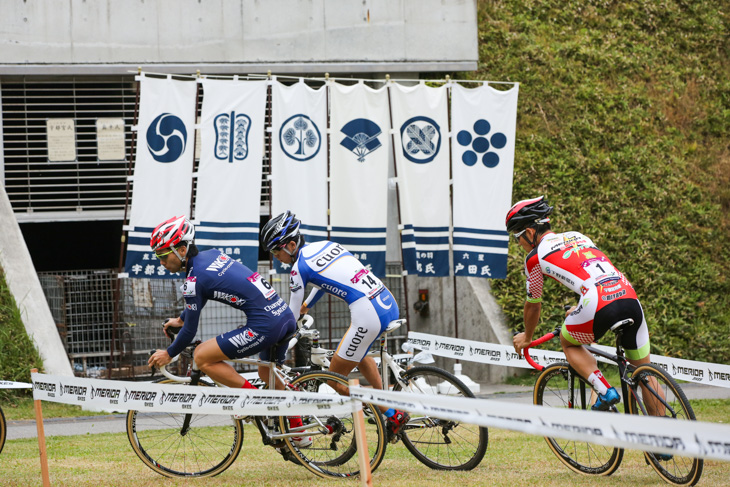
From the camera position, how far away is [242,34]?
17.1 meters

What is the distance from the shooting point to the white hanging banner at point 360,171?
44.5 ft

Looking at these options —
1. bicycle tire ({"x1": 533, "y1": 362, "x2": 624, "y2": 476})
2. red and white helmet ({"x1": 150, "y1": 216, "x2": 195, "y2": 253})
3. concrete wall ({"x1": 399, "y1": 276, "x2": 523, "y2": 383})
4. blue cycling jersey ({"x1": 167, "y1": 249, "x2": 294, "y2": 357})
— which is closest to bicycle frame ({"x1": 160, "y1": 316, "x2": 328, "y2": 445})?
blue cycling jersey ({"x1": 167, "y1": 249, "x2": 294, "y2": 357})

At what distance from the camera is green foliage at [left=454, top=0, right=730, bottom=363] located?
15.1 metres

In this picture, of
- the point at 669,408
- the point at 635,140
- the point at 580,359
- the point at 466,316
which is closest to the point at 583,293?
the point at 580,359

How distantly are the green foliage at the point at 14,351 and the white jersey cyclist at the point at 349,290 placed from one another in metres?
6.55

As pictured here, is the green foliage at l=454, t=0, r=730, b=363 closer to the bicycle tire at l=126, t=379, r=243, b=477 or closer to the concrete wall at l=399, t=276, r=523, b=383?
the concrete wall at l=399, t=276, r=523, b=383

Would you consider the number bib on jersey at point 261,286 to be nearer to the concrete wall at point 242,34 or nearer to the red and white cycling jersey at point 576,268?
the red and white cycling jersey at point 576,268

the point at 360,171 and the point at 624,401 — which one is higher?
the point at 360,171

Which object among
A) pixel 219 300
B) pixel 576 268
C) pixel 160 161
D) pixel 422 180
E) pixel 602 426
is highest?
pixel 160 161

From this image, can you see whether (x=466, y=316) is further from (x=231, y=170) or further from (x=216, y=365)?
(x=216, y=365)

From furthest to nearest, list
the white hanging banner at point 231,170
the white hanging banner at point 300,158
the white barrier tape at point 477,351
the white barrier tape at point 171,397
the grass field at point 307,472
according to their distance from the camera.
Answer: the white hanging banner at point 300,158
the white hanging banner at point 231,170
the white barrier tape at point 477,351
the grass field at point 307,472
the white barrier tape at point 171,397

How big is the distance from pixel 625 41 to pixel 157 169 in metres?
11.6

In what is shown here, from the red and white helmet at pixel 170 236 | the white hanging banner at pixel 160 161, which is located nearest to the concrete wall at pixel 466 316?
the white hanging banner at pixel 160 161

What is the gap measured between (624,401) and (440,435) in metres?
1.43
